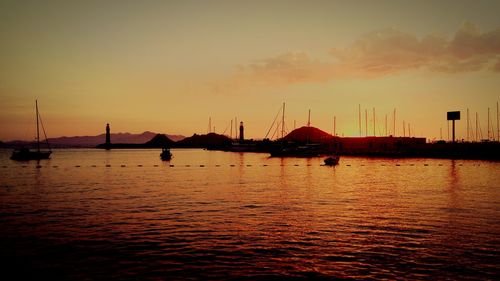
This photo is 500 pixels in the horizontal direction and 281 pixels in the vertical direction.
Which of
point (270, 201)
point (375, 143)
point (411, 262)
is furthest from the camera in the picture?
point (375, 143)

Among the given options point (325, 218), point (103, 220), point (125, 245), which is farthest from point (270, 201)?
point (125, 245)

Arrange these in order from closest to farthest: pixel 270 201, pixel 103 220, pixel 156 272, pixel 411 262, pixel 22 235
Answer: pixel 156 272
pixel 411 262
pixel 22 235
pixel 103 220
pixel 270 201

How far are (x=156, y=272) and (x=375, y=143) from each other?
602 feet

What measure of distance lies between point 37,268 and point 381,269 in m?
14.2

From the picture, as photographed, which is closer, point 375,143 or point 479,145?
point 479,145

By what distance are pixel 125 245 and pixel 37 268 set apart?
437cm

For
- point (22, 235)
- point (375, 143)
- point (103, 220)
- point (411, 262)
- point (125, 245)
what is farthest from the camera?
point (375, 143)

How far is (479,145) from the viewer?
464 feet

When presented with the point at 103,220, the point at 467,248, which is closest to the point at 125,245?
the point at 103,220

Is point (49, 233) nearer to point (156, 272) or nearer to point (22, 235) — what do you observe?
point (22, 235)

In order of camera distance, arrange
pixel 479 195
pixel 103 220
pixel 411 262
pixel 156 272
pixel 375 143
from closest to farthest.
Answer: pixel 156 272 < pixel 411 262 < pixel 103 220 < pixel 479 195 < pixel 375 143

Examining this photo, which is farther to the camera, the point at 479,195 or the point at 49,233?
the point at 479,195

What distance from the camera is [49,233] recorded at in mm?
22750

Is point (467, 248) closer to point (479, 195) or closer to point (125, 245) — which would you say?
point (125, 245)
